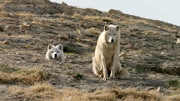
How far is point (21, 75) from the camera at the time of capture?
35.3 ft

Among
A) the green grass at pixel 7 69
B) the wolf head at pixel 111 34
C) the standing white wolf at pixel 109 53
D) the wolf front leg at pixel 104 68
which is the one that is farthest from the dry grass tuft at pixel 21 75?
the wolf head at pixel 111 34

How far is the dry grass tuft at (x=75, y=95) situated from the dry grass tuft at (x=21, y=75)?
102cm

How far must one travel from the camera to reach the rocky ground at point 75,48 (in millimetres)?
11914

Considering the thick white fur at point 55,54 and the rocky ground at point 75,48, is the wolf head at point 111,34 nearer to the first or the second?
the rocky ground at point 75,48

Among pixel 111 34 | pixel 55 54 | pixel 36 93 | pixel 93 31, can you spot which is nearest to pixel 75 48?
pixel 55 54

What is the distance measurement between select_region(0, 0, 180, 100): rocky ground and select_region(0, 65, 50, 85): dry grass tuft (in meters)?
0.24

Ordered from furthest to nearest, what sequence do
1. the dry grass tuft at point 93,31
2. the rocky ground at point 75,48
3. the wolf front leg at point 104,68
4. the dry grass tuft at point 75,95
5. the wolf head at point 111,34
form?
the dry grass tuft at point 93,31 < the wolf front leg at point 104,68 < the wolf head at point 111,34 < the rocky ground at point 75,48 < the dry grass tuft at point 75,95

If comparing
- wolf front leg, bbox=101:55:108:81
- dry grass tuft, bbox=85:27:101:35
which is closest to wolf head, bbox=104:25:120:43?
wolf front leg, bbox=101:55:108:81

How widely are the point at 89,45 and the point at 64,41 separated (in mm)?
1294

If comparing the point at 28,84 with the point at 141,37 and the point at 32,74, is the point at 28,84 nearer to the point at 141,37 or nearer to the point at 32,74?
the point at 32,74

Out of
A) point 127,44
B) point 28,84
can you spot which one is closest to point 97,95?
point 28,84

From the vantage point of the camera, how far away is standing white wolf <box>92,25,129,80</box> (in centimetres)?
1225

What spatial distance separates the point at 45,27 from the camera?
2358 centimetres

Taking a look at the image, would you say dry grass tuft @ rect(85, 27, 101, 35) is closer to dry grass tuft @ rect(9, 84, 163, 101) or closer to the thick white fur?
the thick white fur
